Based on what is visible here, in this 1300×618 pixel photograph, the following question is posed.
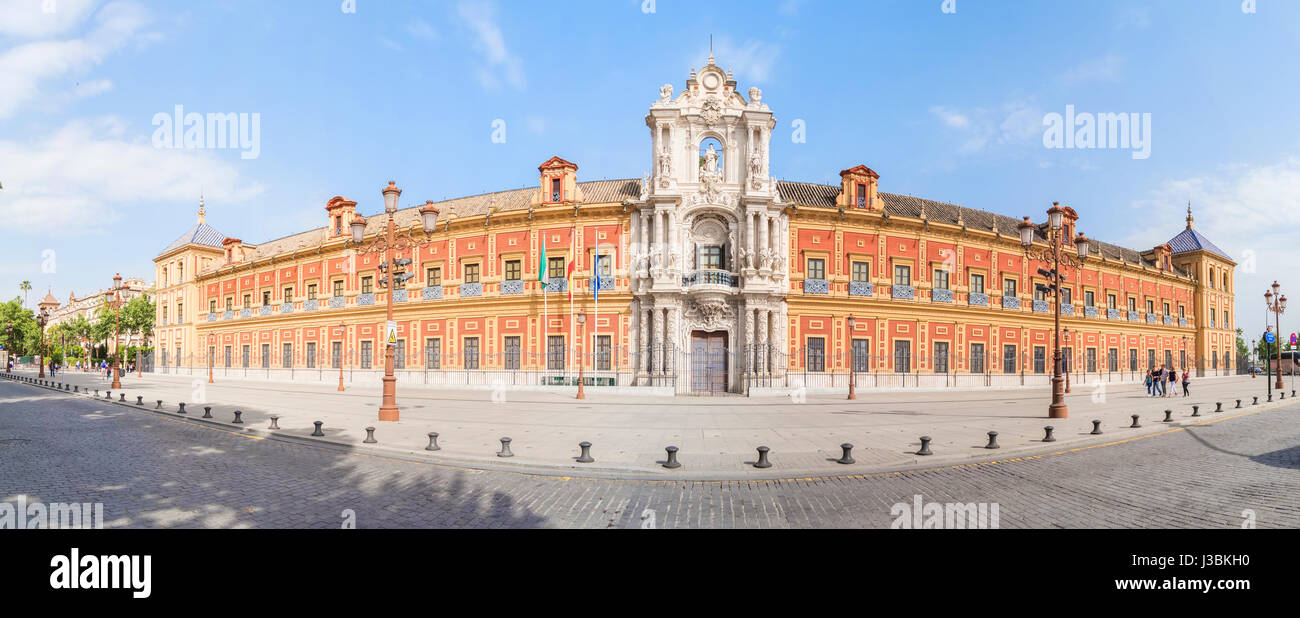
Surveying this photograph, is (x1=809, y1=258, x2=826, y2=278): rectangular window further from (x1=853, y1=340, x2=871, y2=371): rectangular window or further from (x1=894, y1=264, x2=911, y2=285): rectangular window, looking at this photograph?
(x1=894, y1=264, x2=911, y2=285): rectangular window

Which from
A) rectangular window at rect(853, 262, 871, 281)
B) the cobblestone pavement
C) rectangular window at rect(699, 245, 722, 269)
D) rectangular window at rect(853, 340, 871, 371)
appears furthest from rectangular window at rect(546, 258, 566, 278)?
the cobblestone pavement

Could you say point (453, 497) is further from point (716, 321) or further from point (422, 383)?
point (422, 383)

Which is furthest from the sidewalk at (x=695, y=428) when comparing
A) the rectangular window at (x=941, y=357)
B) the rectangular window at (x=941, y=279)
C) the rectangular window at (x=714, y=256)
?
the rectangular window at (x=941, y=279)

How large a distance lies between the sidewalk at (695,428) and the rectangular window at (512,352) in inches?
249

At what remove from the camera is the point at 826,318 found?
27.7 m

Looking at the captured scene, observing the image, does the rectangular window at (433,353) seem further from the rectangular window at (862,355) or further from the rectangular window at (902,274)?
the rectangular window at (902,274)

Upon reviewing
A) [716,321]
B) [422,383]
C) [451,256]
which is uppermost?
[451,256]

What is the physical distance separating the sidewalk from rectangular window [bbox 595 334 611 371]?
16.1 ft

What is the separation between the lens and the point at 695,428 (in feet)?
42.8

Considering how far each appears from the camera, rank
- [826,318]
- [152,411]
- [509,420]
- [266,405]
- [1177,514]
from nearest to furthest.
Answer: [1177,514]
[509,420]
[152,411]
[266,405]
[826,318]

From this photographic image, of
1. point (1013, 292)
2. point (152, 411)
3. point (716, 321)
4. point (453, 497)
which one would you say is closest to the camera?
point (453, 497)

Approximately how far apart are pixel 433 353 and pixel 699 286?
17022mm
